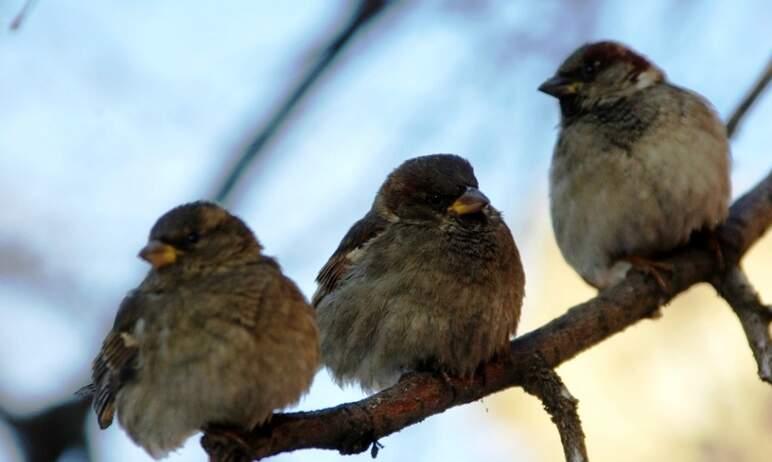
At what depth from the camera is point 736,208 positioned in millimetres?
6133

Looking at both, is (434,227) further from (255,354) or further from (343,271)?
(255,354)

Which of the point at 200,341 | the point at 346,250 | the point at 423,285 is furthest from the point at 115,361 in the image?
the point at 346,250

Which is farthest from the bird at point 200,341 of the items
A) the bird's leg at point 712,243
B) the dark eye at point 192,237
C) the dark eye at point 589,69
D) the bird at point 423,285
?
the dark eye at point 589,69

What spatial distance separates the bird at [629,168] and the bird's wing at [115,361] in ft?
8.72

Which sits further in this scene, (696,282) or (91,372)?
(696,282)

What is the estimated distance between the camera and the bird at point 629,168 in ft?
19.4

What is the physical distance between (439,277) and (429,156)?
27.3 inches

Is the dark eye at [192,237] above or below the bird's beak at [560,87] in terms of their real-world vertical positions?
below

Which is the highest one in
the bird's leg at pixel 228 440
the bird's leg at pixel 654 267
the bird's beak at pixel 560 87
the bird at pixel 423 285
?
the bird's beak at pixel 560 87

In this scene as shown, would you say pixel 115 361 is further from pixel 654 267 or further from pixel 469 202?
pixel 654 267

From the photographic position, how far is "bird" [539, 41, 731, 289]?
5914 mm

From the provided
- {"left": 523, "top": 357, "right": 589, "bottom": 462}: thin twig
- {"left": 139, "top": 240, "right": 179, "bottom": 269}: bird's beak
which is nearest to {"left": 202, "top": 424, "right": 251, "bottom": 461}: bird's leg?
{"left": 139, "top": 240, "right": 179, "bottom": 269}: bird's beak

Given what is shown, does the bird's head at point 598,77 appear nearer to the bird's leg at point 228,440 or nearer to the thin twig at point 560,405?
the thin twig at point 560,405

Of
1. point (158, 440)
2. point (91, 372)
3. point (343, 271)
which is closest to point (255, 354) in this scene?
point (158, 440)
